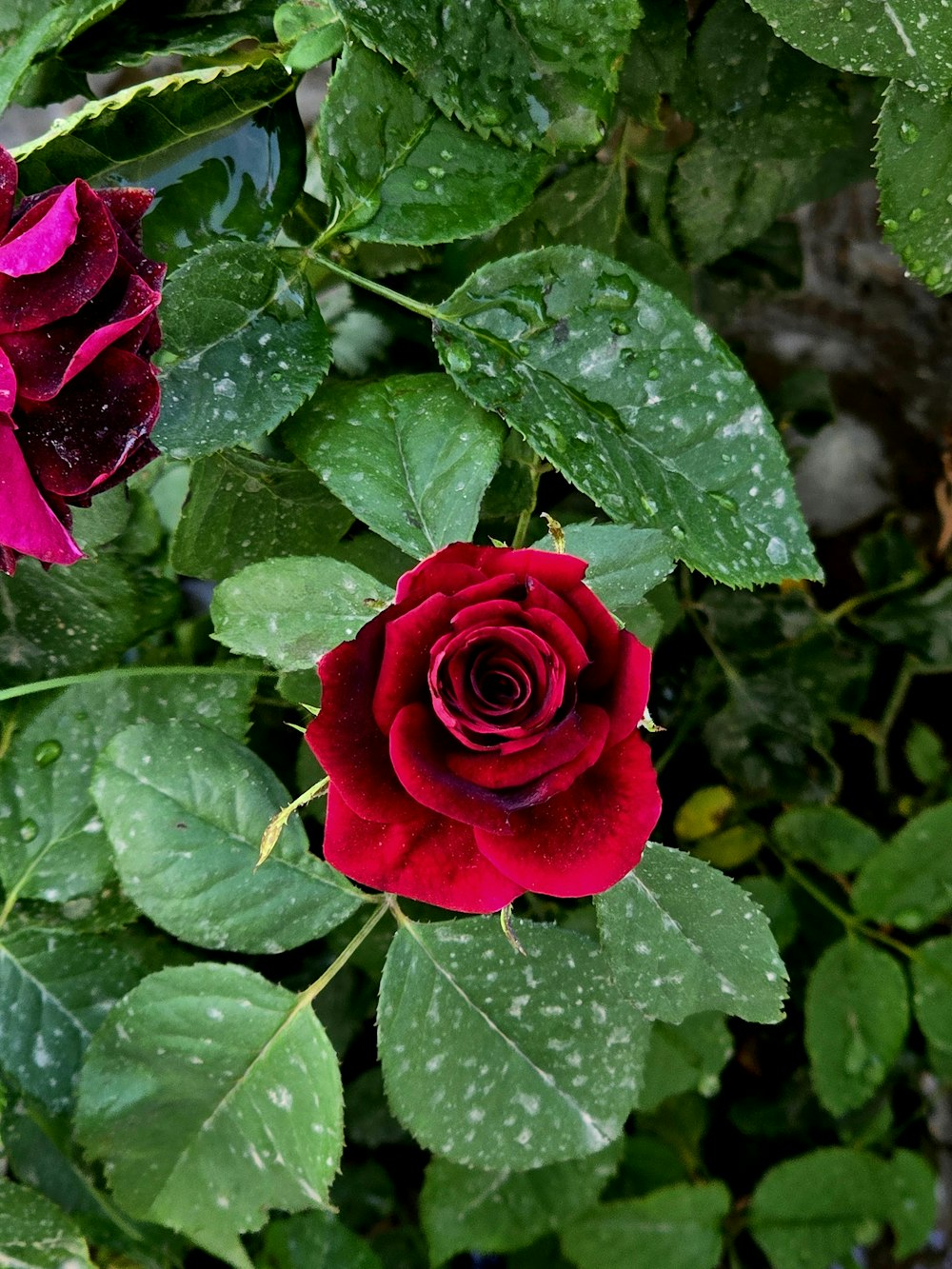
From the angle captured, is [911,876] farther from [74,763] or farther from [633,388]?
[74,763]

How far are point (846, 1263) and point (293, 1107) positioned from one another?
917 mm

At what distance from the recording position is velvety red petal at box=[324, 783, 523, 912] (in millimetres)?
425

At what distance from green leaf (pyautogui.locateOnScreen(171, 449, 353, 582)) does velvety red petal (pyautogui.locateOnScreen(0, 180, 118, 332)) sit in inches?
7.9

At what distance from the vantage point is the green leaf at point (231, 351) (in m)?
0.55

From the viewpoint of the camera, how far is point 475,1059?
611 millimetres

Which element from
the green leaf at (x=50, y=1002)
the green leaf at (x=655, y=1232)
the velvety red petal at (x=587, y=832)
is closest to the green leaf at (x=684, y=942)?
the velvety red petal at (x=587, y=832)

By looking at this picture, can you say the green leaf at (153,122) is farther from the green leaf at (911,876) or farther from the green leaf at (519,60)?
the green leaf at (911,876)

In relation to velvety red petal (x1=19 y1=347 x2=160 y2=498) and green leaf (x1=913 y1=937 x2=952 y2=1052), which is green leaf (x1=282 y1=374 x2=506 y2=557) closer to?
velvety red petal (x1=19 y1=347 x2=160 y2=498)

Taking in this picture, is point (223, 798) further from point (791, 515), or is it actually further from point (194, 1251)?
point (194, 1251)

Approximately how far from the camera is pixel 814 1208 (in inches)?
43.0

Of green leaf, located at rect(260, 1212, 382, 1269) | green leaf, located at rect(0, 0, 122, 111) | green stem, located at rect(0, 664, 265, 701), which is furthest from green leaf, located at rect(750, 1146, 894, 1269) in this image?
green leaf, located at rect(0, 0, 122, 111)

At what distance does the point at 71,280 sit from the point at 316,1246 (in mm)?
Result: 882

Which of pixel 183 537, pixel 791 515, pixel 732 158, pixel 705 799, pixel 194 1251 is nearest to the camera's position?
pixel 791 515

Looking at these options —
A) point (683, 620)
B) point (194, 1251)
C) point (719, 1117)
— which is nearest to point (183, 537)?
point (683, 620)
